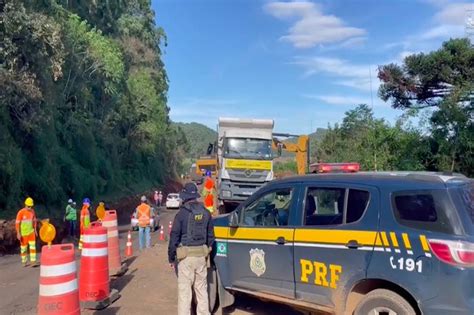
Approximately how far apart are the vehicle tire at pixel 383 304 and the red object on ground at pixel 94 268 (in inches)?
157

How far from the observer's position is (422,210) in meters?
4.90

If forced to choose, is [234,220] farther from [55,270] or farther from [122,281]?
[122,281]

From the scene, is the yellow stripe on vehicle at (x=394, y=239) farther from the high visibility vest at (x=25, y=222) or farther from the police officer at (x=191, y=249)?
the high visibility vest at (x=25, y=222)

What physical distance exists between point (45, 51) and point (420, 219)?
55.1 feet

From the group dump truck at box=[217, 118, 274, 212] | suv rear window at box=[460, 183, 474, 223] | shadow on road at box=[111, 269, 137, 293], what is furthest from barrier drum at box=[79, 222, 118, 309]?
dump truck at box=[217, 118, 274, 212]

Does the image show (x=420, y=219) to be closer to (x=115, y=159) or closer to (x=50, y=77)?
(x=50, y=77)

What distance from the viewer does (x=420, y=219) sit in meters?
4.88

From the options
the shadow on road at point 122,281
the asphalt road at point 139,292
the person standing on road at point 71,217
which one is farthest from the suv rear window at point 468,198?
the person standing on road at point 71,217

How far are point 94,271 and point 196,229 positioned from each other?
2274mm

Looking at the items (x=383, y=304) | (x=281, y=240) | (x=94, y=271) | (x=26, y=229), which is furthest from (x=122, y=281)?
(x=383, y=304)

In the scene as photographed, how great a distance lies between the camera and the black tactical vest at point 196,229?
19.7ft

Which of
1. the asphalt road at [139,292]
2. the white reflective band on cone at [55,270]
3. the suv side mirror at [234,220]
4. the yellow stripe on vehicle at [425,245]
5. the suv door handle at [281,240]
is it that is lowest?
the asphalt road at [139,292]

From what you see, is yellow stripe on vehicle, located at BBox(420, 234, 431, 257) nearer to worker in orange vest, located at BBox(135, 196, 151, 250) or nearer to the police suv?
the police suv

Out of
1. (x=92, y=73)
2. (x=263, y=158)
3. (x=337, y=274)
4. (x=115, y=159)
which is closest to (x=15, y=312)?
(x=337, y=274)
